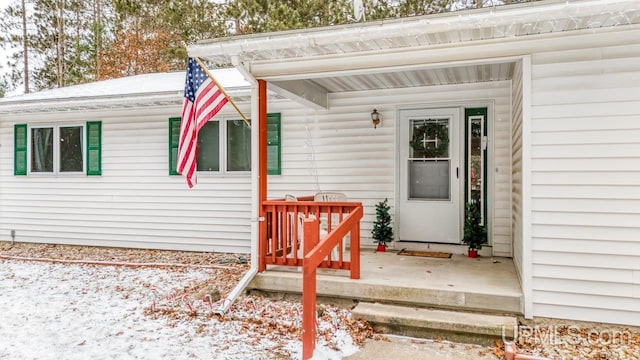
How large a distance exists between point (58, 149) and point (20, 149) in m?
0.81

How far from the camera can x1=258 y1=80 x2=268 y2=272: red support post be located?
446 centimetres

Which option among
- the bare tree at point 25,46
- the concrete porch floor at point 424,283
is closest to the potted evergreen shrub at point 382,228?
the concrete porch floor at point 424,283

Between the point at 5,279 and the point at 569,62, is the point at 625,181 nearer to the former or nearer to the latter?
the point at 569,62

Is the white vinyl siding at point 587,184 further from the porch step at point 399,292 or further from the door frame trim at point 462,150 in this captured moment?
the door frame trim at point 462,150

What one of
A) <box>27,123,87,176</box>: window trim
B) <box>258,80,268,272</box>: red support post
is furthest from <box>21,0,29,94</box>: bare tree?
<box>258,80,268,272</box>: red support post

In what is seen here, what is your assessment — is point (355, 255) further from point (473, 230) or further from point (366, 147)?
point (366, 147)

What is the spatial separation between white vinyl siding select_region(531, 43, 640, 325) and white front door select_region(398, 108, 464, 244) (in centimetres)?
197

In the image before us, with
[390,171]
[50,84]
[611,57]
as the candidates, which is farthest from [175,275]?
[50,84]

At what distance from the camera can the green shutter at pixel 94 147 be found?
7.30 metres

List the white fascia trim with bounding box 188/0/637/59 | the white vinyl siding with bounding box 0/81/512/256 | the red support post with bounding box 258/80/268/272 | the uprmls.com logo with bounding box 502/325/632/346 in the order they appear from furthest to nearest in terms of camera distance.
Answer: the white vinyl siding with bounding box 0/81/512/256 < the red support post with bounding box 258/80/268/272 < the uprmls.com logo with bounding box 502/325/632/346 < the white fascia trim with bounding box 188/0/637/59

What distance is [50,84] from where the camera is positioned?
18.3 metres

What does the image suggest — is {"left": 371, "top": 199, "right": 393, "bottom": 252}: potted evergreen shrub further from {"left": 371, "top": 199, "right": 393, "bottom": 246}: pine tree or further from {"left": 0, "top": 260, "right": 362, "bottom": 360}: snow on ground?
{"left": 0, "top": 260, "right": 362, "bottom": 360}: snow on ground

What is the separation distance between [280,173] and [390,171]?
168cm

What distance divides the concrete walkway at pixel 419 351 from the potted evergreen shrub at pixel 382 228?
223cm
